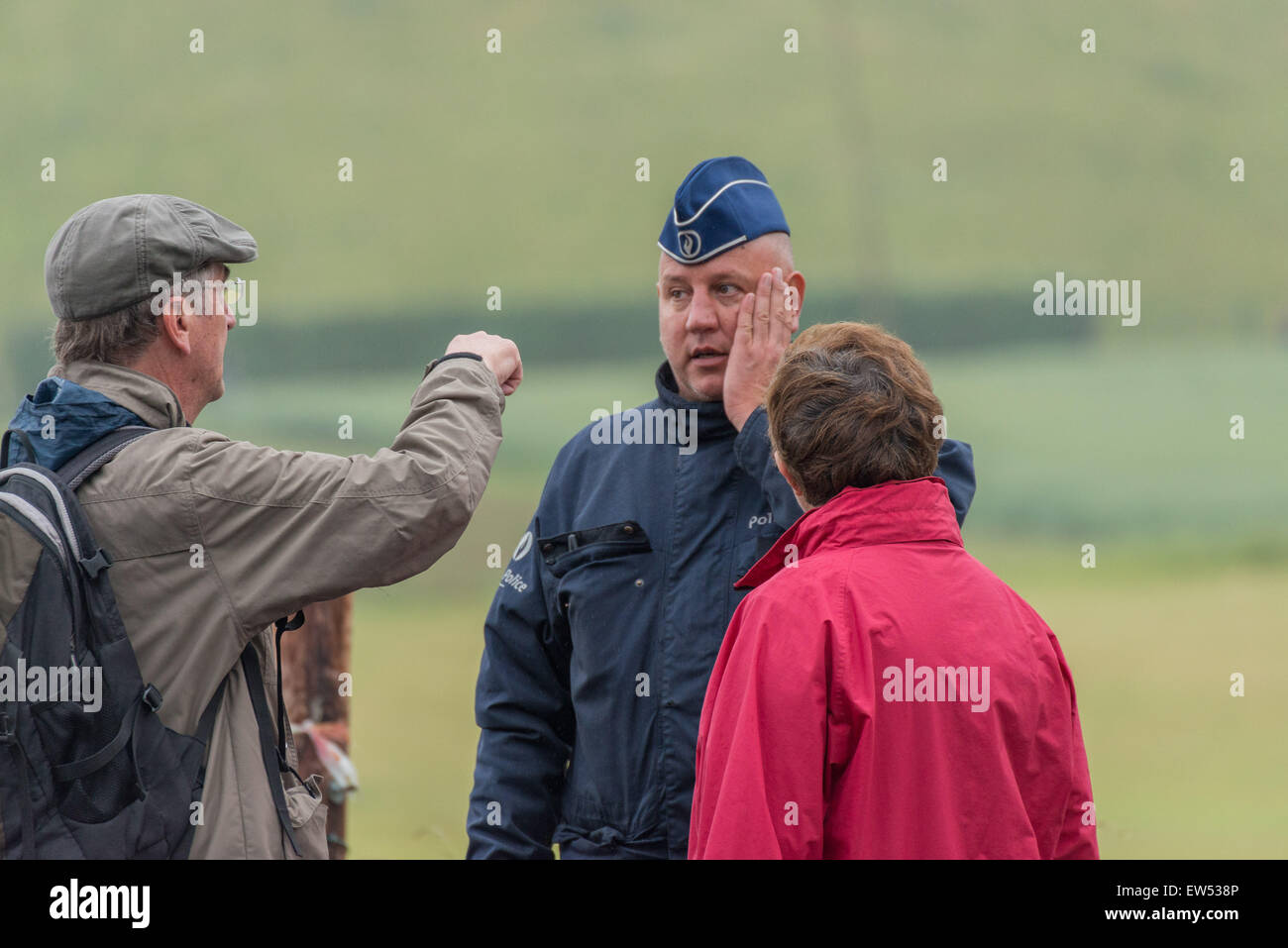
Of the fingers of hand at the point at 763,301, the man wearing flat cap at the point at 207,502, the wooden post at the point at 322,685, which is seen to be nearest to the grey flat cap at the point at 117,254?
the man wearing flat cap at the point at 207,502

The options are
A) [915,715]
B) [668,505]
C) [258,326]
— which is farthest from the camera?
[258,326]

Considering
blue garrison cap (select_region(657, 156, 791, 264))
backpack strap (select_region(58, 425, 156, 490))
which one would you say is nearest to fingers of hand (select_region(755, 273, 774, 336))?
blue garrison cap (select_region(657, 156, 791, 264))

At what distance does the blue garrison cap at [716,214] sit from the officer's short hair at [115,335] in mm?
1029

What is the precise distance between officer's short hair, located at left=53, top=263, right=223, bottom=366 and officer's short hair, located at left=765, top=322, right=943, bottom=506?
956 millimetres

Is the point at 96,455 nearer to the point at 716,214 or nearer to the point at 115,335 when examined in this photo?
the point at 115,335

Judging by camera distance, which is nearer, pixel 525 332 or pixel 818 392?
pixel 818 392

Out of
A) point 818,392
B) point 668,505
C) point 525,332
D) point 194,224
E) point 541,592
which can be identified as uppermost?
point 525,332

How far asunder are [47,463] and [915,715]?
A: 1.26 metres

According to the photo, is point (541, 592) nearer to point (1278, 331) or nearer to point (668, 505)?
point (668, 505)

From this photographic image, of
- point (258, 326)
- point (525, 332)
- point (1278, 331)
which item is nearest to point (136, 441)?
point (525, 332)

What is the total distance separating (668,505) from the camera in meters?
2.46

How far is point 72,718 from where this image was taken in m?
1.72

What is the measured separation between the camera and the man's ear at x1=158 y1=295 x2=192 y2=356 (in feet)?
6.33

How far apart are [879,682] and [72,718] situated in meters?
1.08
